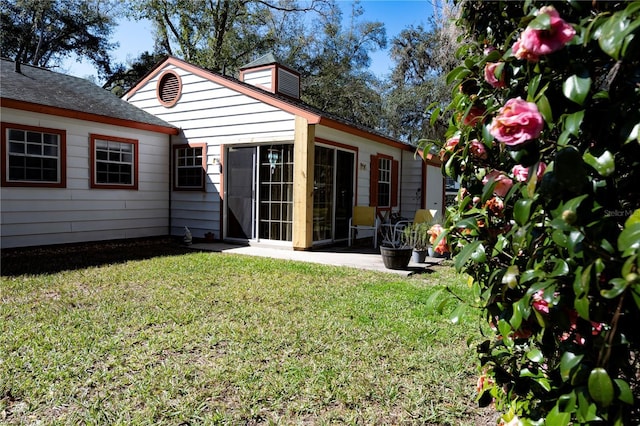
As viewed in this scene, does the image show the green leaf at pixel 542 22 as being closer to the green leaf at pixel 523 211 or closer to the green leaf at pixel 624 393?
the green leaf at pixel 523 211

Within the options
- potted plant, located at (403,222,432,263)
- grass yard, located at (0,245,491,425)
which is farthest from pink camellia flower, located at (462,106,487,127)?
potted plant, located at (403,222,432,263)

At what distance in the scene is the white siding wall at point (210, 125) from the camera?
8.32m

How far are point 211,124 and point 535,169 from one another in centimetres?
883

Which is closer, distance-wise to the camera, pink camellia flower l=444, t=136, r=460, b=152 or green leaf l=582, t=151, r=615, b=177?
green leaf l=582, t=151, r=615, b=177

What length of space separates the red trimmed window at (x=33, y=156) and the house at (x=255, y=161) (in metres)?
2.50

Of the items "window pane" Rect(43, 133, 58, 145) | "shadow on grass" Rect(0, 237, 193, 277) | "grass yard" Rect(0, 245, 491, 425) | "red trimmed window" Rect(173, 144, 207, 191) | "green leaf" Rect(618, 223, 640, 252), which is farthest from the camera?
"red trimmed window" Rect(173, 144, 207, 191)

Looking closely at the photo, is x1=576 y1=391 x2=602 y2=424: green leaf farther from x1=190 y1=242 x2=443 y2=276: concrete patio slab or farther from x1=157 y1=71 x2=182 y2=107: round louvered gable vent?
x1=157 y1=71 x2=182 y2=107: round louvered gable vent

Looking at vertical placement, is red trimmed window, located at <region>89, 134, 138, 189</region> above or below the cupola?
below

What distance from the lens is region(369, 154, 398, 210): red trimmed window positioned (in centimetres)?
1035

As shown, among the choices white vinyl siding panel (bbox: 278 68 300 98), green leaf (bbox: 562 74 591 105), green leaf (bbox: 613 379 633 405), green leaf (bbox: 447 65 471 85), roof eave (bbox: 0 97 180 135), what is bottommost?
green leaf (bbox: 613 379 633 405)

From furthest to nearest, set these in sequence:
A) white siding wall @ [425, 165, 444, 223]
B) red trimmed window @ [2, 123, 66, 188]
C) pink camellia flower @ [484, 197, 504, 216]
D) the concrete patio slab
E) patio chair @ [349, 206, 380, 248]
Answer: white siding wall @ [425, 165, 444, 223] < patio chair @ [349, 206, 380, 248] < red trimmed window @ [2, 123, 66, 188] < the concrete patio slab < pink camellia flower @ [484, 197, 504, 216]

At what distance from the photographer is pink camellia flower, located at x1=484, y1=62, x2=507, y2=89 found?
1.15 meters

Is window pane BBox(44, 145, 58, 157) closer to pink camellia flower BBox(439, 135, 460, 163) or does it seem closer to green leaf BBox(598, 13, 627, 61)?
pink camellia flower BBox(439, 135, 460, 163)

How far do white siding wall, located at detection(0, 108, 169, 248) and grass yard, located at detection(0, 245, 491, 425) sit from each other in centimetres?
272
